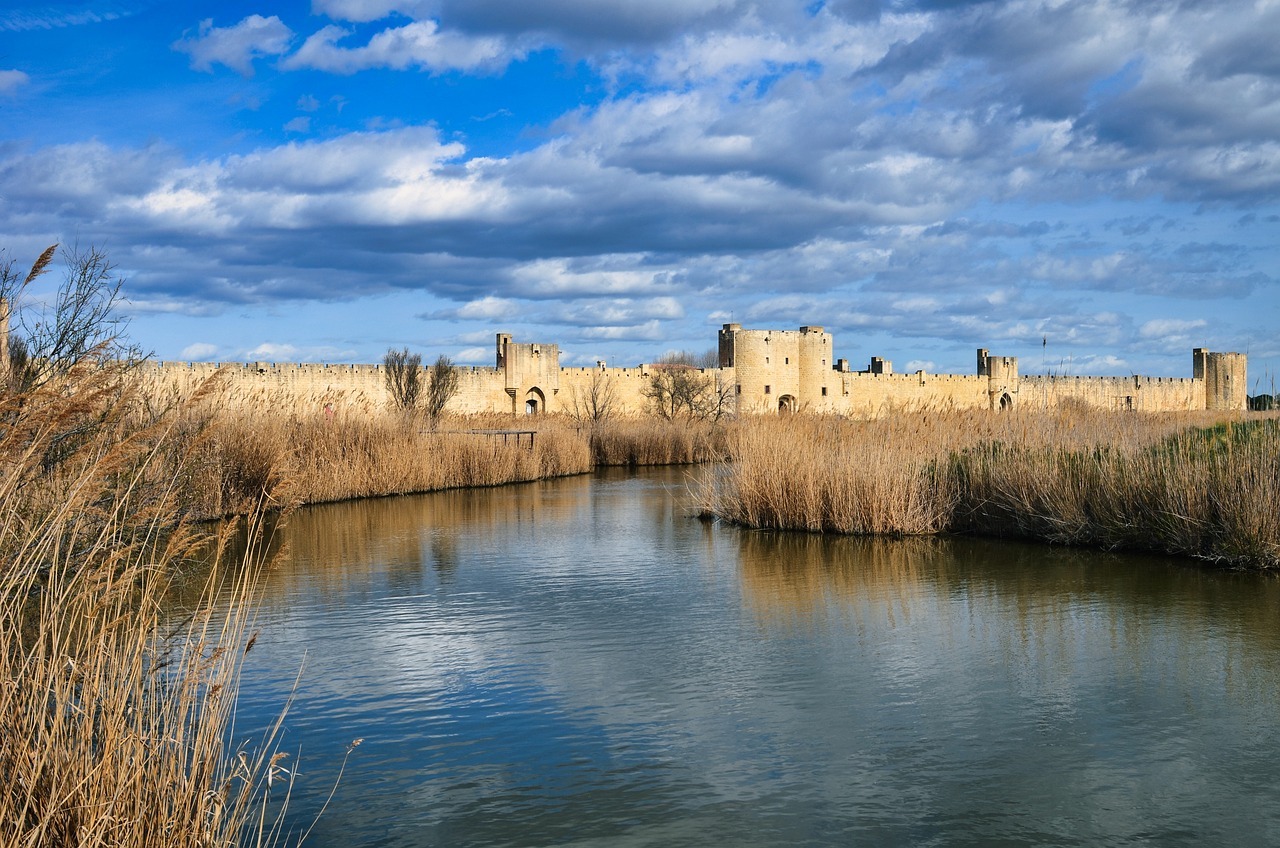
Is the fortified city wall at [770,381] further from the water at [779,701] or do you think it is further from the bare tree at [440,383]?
the water at [779,701]

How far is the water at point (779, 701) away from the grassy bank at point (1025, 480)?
0.37m

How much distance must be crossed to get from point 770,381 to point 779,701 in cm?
3370

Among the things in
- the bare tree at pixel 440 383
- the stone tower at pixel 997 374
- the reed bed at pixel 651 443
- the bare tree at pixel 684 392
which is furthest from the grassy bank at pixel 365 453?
the stone tower at pixel 997 374

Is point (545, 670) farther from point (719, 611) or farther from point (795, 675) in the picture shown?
point (719, 611)

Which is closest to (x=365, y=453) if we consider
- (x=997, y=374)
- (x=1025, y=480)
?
(x=1025, y=480)

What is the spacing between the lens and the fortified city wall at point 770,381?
28.2m

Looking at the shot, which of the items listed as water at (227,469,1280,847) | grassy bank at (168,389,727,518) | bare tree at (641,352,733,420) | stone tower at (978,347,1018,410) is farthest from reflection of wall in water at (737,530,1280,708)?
stone tower at (978,347,1018,410)

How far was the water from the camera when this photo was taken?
3057mm

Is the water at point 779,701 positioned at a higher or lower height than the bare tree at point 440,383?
lower

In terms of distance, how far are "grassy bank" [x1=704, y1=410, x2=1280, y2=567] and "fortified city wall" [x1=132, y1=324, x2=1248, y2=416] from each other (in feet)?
50.2

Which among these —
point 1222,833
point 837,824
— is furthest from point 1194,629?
point 837,824

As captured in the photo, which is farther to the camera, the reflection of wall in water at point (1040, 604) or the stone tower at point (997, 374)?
the stone tower at point (997, 374)

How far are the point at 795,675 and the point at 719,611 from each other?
55.1 inches

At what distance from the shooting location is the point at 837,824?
9.82 feet
